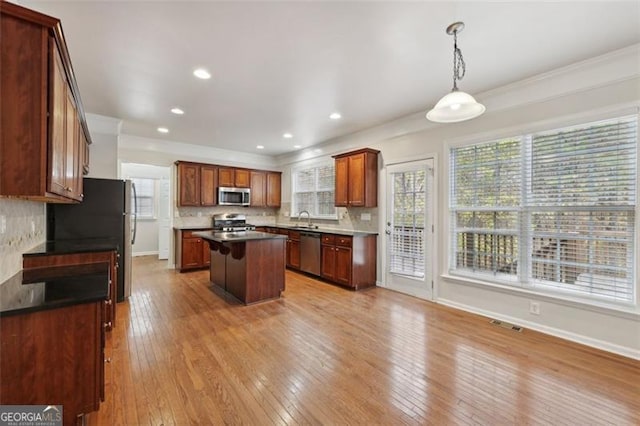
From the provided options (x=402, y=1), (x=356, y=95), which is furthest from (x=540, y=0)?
(x=356, y=95)

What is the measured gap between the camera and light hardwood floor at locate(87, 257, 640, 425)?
183 centimetres

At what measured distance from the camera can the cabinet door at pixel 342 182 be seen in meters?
5.18

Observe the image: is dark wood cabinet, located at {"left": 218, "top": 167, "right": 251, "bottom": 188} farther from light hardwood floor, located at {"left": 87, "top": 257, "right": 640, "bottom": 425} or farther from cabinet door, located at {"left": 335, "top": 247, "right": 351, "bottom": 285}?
light hardwood floor, located at {"left": 87, "top": 257, "right": 640, "bottom": 425}

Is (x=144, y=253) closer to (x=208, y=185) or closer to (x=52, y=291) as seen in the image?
(x=208, y=185)

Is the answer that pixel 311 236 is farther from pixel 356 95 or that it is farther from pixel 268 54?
pixel 268 54

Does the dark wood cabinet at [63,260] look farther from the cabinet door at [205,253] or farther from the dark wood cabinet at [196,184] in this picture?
the dark wood cabinet at [196,184]

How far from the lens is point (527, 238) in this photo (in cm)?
321

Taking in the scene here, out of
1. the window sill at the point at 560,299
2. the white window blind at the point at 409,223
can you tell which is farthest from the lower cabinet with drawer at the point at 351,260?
the window sill at the point at 560,299

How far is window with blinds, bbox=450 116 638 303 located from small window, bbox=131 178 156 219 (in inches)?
316

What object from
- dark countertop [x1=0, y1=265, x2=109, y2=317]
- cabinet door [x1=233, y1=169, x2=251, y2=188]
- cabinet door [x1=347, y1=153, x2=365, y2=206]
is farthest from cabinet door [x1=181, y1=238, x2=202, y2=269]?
dark countertop [x1=0, y1=265, x2=109, y2=317]

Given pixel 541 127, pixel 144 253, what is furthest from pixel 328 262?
pixel 144 253

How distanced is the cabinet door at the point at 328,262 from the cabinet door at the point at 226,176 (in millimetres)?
2986

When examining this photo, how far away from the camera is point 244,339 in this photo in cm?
284

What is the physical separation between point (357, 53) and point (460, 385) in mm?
2952
